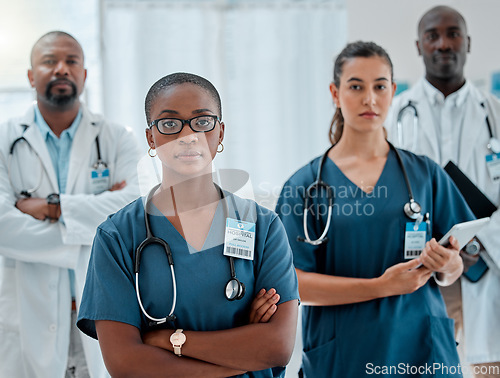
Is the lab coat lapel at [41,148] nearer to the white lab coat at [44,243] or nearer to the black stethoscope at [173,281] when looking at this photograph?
the white lab coat at [44,243]

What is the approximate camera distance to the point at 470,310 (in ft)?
6.80

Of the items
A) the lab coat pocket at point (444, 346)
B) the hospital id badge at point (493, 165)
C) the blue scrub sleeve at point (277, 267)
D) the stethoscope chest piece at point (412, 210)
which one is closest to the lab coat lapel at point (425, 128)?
the hospital id badge at point (493, 165)

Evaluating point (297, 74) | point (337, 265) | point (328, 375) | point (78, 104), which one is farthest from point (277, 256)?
point (297, 74)

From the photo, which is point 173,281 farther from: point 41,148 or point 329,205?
point 41,148

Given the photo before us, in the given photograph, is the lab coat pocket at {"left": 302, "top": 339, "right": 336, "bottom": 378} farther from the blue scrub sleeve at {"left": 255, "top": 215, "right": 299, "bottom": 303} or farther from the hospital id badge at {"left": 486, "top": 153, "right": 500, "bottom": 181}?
the hospital id badge at {"left": 486, "top": 153, "right": 500, "bottom": 181}

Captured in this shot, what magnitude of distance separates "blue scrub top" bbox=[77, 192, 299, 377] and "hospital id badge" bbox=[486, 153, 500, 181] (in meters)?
1.26

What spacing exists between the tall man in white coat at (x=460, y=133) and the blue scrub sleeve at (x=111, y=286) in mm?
1427

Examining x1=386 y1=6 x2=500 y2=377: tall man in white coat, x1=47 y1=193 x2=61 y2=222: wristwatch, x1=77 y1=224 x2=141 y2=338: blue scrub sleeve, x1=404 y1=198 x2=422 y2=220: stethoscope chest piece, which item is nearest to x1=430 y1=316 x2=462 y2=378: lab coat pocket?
x1=404 y1=198 x2=422 y2=220: stethoscope chest piece

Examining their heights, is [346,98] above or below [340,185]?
above

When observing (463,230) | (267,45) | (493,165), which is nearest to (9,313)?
(463,230)

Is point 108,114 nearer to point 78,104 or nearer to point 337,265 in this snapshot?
point 78,104

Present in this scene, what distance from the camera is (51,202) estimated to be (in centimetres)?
161

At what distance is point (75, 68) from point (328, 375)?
1171 millimetres

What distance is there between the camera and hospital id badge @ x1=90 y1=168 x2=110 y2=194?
154 cm
